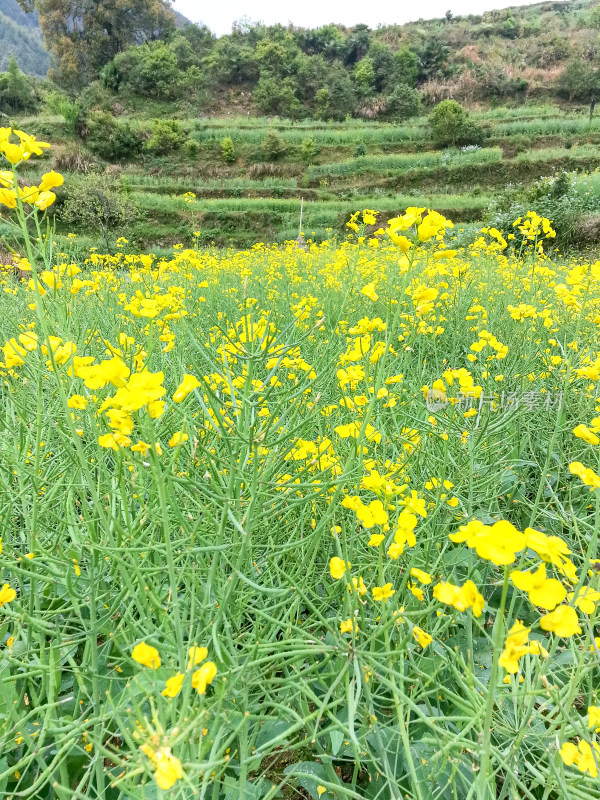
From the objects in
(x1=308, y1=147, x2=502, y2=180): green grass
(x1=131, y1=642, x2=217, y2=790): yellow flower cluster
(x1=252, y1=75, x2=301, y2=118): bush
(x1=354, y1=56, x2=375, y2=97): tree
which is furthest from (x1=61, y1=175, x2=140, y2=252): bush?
(x1=354, y1=56, x2=375, y2=97): tree

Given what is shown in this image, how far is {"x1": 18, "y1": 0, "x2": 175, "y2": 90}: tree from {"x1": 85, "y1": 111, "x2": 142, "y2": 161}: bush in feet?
55.5

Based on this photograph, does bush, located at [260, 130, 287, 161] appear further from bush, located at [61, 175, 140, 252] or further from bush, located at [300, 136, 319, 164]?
bush, located at [61, 175, 140, 252]

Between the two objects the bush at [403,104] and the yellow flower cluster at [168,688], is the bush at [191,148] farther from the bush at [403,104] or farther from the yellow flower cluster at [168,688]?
the yellow flower cluster at [168,688]

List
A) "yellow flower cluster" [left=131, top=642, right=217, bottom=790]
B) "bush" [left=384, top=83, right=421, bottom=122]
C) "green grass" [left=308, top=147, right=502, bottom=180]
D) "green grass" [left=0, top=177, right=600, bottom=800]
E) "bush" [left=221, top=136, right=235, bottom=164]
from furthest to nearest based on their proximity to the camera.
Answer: "bush" [left=384, top=83, right=421, bottom=122] < "bush" [left=221, top=136, right=235, bottom=164] < "green grass" [left=308, top=147, right=502, bottom=180] < "green grass" [left=0, top=177, right=600, bottom=800] < "yellow flower cluster" [left=131, top=642, right=217, bottom=790]

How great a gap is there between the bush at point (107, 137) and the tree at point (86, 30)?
1691 cm

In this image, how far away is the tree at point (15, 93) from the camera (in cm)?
3175

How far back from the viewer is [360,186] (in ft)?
69.3

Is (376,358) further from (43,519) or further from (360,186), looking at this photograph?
(360,186)

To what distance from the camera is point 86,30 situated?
37.5 meters

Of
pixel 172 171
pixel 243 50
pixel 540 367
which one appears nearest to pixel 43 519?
pixel 540 367

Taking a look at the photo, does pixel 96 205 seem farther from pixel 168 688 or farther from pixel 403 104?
pixel 403 104

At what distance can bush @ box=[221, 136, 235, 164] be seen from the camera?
80.6 ft

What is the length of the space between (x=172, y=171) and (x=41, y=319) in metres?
27.0

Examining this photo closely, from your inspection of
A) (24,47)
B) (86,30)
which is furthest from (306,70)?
(24,47)
